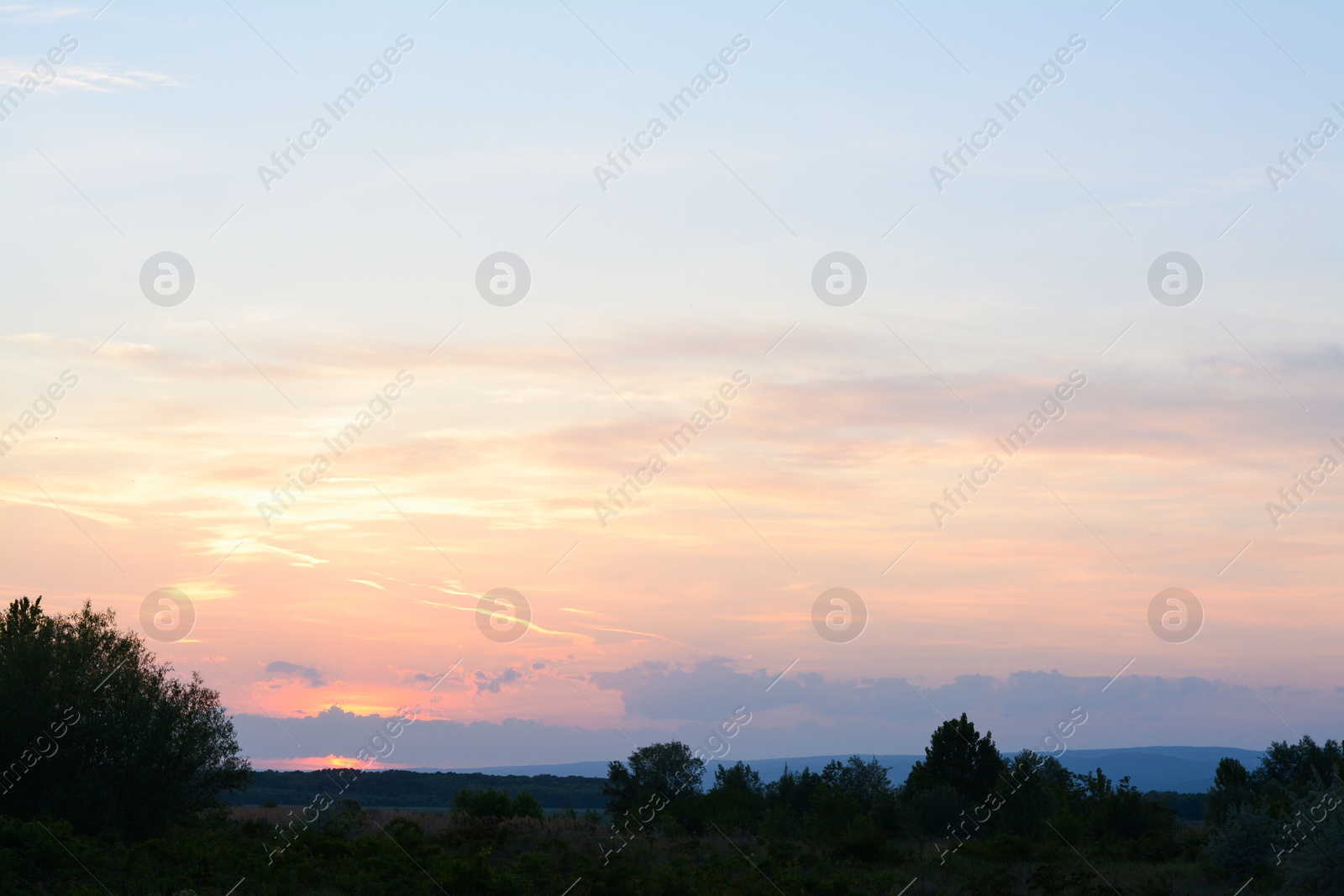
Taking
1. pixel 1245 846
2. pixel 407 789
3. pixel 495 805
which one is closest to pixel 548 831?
pixel 495 805

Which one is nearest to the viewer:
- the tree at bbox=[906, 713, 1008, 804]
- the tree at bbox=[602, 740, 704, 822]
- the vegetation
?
the vegetation

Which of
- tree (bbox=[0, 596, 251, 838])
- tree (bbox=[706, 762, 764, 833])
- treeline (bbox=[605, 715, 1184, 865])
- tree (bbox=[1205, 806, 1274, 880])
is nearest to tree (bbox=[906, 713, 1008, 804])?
treeline (bbox=[605, 715, 1184, 865])

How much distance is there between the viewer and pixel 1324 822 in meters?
26.8

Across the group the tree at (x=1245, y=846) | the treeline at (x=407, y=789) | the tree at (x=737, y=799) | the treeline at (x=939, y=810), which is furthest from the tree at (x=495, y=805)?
the treeline at (x=407, y=789)

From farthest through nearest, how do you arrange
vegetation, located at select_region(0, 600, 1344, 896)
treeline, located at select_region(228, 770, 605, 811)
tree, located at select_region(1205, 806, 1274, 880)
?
treeline, located at select_region(228, 770, 605, 811), tree, located at select_region(1205, 806, 1274, 880), vegetation, located at select_region(0, 600, 1344, 896)

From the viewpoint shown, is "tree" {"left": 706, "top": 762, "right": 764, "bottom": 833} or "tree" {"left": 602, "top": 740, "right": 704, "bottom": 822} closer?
"tree" {"left": 706, "top": 762, "right": 764, "bottom": 833}

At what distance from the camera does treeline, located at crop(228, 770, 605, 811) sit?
306ft

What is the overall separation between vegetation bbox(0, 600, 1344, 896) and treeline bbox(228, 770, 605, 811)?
4236 centimetres

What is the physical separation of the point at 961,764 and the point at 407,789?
77017 millimetres

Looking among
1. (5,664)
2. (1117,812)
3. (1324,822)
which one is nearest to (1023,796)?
(1117,812)

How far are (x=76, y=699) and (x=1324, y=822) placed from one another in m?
35.5

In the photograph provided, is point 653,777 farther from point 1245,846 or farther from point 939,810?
point 1245,846

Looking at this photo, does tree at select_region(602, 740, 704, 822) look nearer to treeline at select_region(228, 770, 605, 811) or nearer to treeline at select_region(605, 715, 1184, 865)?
treeline at select_region(605, 715, 1184, 865)

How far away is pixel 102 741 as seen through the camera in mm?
34906
